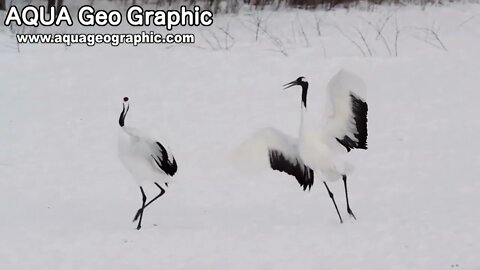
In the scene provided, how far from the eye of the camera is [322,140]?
22.6 ft

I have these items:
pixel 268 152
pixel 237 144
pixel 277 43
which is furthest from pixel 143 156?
pixel 277 43

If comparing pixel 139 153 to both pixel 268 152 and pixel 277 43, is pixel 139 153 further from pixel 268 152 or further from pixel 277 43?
pixel 277 43

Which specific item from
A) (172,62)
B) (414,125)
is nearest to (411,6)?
(172,62)

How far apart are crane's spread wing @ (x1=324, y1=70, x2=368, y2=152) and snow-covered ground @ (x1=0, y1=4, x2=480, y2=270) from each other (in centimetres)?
62

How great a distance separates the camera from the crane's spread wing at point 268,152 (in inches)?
274

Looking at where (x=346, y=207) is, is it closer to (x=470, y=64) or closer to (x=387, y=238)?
(x=387, y=238)

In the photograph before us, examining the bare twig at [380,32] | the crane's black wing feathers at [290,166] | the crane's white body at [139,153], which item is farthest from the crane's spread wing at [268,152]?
the bare twig at [380,32]

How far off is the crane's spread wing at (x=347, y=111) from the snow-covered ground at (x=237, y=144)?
62 centimetres

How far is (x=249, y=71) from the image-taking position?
1242 centimetres

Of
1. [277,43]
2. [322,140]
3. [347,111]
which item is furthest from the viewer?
[277,43]

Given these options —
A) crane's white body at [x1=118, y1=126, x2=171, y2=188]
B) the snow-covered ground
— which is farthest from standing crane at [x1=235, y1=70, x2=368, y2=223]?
crane's white body at [x1=118, y1=126, x2=171, y2=188]

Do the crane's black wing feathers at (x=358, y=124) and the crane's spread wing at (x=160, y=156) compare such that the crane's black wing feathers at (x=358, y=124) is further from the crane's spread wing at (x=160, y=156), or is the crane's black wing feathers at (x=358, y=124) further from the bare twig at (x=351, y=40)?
the bare twig at (x=351, y=40)

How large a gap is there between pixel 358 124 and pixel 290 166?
620 mm

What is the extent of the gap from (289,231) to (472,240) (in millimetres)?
1288
